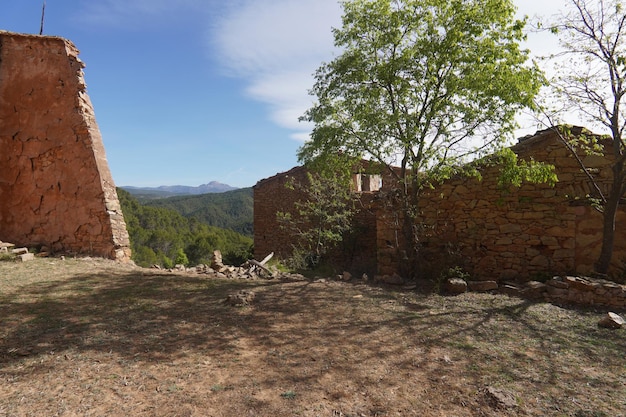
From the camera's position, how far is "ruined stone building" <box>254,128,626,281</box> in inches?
269

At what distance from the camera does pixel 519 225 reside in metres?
7.32

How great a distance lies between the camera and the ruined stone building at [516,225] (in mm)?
6840

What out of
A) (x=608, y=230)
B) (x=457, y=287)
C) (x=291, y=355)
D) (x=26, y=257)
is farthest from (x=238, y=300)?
(x=608, y=230)

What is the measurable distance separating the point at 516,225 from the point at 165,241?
35.5 meters

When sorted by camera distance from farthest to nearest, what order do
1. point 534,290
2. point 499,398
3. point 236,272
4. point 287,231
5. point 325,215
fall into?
point 287,231 < point 325,215 < point 236,272 < point 534,290 < point 499,398

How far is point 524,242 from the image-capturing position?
7.27m

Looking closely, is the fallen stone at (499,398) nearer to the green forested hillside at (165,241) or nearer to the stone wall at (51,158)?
the stone wall at (51,158)

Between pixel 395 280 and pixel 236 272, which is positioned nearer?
pixel 395 280

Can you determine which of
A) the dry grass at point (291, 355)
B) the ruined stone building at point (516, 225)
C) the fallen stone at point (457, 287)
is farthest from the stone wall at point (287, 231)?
the dry grass at point (291, 355)

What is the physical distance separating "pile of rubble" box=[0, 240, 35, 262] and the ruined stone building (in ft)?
24.2

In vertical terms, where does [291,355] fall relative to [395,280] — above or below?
above

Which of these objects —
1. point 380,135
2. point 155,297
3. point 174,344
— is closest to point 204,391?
point 174,344

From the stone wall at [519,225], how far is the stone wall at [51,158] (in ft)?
21.1

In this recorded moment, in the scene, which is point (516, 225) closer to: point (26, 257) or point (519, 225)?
point (519, 225)
